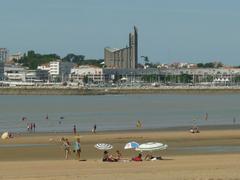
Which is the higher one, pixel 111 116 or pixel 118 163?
pixel 118 163

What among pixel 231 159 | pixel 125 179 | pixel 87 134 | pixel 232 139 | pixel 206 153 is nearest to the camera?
pixel 125 179

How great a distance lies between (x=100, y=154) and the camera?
98.4 feet

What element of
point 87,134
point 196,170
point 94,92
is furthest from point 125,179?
point 94,92

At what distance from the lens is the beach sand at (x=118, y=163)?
22172 millimetres

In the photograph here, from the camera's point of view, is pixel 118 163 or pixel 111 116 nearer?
pixel 118 163

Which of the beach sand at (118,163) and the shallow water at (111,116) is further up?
the beach sand at (118,163)

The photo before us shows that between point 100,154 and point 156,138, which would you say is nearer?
point 100,154

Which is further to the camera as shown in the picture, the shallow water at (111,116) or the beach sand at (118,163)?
the shallow water at (111,116)

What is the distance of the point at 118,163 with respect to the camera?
1021 inches

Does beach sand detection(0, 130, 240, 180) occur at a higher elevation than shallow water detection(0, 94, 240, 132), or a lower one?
higher

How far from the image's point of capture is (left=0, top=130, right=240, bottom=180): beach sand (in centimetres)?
2217

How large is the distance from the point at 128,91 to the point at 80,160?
5510 inches

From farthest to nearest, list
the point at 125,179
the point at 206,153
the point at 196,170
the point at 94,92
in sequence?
the point at 94,92
the point at 206,153
the point at 196,170
the point at 125,179

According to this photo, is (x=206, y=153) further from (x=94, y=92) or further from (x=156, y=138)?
(x=94, y=92)
